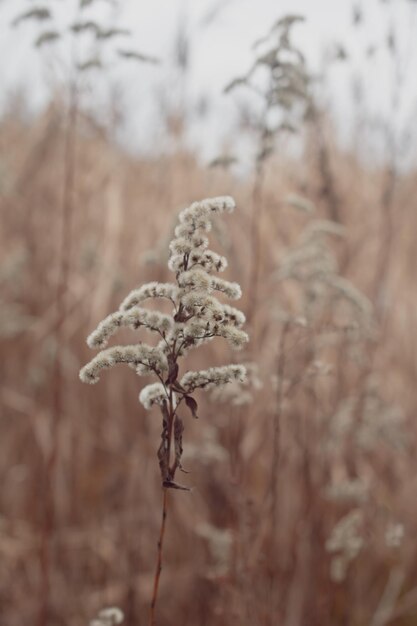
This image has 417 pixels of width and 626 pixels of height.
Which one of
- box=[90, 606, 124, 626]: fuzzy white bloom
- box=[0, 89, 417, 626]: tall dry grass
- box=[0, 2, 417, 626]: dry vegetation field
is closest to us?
box=[90, 606, 124, 626]: fuzzy white bloom

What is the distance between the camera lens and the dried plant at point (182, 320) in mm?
1053

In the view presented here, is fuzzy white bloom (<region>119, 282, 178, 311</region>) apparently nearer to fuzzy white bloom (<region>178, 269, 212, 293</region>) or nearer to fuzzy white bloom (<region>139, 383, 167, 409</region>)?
fuzzy white bloom (<region>178, 269, 212, 293</region>)

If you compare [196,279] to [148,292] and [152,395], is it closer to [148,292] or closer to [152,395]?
[148,292]

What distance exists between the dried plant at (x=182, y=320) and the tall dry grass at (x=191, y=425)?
44.9 inches

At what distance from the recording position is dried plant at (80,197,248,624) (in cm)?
105

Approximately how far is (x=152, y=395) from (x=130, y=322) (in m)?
0.12

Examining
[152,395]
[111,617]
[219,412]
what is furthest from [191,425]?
[152,395]

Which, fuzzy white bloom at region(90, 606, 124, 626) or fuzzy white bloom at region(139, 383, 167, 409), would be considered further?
fuzzy white bloom at region(90, 606, 124, 626)

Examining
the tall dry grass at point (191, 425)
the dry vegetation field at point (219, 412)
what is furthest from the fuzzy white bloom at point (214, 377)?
the tall dry grass at point (191, 425)

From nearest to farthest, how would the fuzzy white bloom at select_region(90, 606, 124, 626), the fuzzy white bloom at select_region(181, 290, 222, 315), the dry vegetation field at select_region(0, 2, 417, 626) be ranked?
the fuzzy white bloom at select_region(181, 290, 222, 315) < the fuzzy white bloom at select_region(90, 606, 124, 626) < the dry vegetation field at select_region(0, 2, 417, 626)

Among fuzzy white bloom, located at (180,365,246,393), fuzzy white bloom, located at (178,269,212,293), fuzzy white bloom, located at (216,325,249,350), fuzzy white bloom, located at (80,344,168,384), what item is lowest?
fuzzy white bloom, located at (180,365,246,393)

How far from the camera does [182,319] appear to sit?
1102mm

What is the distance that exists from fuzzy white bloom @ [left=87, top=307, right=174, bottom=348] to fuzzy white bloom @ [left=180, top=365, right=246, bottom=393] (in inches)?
3.5

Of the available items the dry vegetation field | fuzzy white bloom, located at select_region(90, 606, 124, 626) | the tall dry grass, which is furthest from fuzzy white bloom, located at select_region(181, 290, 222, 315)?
the tall dry grass
